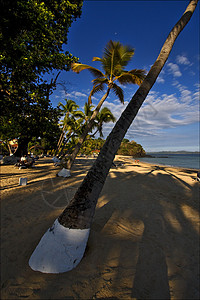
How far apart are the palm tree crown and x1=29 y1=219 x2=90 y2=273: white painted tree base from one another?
9.11 metres

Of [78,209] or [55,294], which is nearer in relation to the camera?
[55,294]

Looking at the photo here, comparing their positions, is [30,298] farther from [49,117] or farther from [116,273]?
[49,117]

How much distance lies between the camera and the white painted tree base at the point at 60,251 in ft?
6.38

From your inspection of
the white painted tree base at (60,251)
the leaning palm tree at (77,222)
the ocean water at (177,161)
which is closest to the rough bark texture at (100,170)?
the leaning palm tree at (77,222)

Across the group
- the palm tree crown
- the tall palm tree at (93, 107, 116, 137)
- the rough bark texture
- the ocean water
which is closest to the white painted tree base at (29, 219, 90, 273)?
the rough bark texture

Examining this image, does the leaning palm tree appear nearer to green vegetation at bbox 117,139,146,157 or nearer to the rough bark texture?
the rough bark texture

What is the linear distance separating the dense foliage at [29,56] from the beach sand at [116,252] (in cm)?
426

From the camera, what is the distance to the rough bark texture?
7.30 ft

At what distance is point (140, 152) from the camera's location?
2864 inches

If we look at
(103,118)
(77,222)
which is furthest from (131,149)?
(77,222)

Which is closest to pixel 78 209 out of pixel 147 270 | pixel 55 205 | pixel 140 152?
pixel 147 270

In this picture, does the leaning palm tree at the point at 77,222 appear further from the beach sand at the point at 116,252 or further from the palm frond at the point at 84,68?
the palm frond at the point at 84,68

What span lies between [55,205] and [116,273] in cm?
319

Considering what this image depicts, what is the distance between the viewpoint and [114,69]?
895 cm
